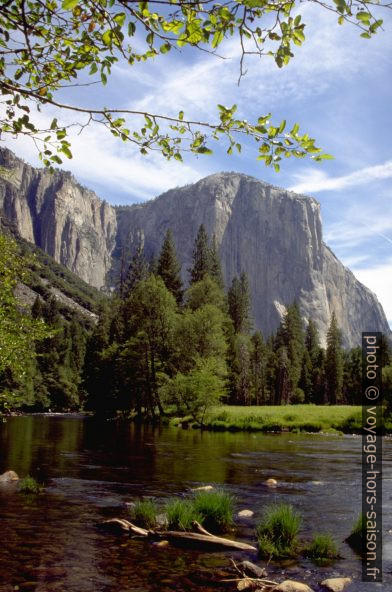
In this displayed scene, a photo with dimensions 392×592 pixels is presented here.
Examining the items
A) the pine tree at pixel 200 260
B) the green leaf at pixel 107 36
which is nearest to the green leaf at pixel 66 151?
the green leaf at pixel 107 36

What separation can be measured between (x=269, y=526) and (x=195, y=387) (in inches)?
1491

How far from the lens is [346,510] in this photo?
46.3ft

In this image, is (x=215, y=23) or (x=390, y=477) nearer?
(x=215, y=23)

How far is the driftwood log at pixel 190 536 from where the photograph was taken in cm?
1021

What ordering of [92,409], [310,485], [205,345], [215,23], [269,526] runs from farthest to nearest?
[92,409] → [205,345] → [310,485] → [269,526] → [215,23]

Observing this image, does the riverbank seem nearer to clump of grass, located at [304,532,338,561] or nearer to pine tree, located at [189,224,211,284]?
clump of grass, located at [304,532,338,561]

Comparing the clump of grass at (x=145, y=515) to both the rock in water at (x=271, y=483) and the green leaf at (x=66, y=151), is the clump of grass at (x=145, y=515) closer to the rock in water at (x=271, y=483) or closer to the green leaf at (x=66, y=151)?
the rock in water at (x=271, y=483)

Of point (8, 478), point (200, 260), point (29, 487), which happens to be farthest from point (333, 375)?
point (29, 487)

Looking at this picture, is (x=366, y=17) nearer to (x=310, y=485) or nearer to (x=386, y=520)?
(x=386, y=520)

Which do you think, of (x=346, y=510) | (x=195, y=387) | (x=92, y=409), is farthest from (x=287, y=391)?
(x=346, y=510)

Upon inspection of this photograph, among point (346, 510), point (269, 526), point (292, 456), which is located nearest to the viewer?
point (269, 526)

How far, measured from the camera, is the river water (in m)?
8.62

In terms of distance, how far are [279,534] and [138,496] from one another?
6091 millimetres

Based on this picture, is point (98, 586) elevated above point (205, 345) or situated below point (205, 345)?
below
